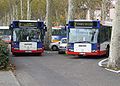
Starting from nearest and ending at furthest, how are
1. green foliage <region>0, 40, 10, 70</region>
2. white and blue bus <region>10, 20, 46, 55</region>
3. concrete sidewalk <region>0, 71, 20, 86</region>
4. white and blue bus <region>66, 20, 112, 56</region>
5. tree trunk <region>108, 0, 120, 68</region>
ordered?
concrete sidewalk <region>0, 71, 20, 86</region> < green foliage <region>0, 40, 10, 70</region> < tree trunk <region>108, 0, 120, 68</region> < white and blue bus <region>66, 20, 112, 56</region> < white and blue bus <region>10, 20, 46, 55</region>

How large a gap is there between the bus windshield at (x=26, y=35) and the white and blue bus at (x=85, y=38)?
3.82 metres

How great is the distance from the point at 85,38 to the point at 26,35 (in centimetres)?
537

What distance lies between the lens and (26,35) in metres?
30.3

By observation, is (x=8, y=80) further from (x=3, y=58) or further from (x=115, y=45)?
(x=115, y=45)

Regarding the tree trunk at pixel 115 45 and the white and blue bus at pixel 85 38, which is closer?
the tree trunk at pixel 115 45

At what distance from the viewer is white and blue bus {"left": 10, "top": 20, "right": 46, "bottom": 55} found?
30.2m

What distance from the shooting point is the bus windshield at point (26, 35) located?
3023cm

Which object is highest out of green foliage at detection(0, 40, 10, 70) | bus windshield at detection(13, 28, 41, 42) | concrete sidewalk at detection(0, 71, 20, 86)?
bus windshield at detection(13, 28, 41, 42)

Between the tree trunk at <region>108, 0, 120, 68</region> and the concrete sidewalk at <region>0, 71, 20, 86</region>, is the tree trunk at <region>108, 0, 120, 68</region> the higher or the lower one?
the higher one

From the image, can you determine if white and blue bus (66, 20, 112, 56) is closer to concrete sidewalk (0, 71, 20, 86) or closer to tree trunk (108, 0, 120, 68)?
tree trunk (108, 0, 120, 68)

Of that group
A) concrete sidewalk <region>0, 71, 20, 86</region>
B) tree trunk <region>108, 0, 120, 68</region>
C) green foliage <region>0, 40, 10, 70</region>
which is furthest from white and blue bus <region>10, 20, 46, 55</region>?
concrete sidewalk <region>0, 71, 20, 86</region>

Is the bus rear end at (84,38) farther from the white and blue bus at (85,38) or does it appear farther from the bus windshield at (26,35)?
the bus windshield at (26,35)

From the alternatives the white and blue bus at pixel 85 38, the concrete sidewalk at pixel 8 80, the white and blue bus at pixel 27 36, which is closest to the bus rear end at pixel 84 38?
the white and blue bus at pixel 85 38

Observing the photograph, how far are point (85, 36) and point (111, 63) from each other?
25.7 feet
